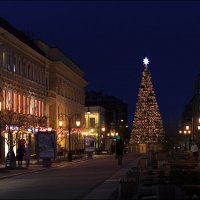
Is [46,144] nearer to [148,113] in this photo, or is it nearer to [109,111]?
[148,113]

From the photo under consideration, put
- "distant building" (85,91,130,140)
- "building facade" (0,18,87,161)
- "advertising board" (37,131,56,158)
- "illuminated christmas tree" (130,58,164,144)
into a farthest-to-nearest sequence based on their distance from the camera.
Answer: "distant building" (85,91,130,140) < "illuminated christmas tree" (130,58,164,144) < "building facade" (0,18,87,161) < "advertising board" (37,131,56,158)

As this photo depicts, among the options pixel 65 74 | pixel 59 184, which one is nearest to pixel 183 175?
pixel 59 184

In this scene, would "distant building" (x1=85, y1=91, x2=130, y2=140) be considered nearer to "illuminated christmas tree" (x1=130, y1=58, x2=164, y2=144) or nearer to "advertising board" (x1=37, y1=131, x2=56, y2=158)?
"illuminated christmas tree" (x1=130, y1=58, x2=164, y2=144)

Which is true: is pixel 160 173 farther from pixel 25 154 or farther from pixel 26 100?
pixel 26 100

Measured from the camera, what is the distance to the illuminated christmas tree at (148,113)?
10888 centimetres

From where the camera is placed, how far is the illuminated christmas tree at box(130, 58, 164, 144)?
357ft

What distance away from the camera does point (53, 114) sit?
92.6 metres

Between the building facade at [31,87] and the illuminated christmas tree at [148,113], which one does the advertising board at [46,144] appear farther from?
the illuminated christmas tree at [148,113]

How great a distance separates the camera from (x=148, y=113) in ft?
359

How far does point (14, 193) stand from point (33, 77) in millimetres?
55557

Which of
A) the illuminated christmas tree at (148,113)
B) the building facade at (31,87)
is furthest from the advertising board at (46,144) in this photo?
the illuminated christmas tree at (148,113)

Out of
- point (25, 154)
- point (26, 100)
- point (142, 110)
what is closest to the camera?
point (25, 154)

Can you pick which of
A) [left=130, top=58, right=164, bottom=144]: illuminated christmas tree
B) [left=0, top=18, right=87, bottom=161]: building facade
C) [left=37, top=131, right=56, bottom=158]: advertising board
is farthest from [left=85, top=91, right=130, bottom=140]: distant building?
[left=37, top=131, right=56, bottom=158]: advertising board

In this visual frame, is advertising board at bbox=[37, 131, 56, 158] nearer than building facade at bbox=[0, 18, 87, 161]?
Yes
